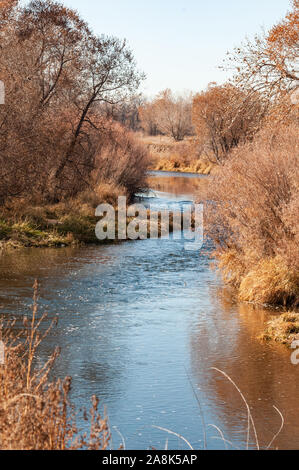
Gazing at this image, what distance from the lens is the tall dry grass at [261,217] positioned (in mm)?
12758

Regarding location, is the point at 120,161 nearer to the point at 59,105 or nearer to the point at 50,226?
the point at 59,105

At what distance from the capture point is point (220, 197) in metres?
14.7

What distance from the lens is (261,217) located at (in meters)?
13.5

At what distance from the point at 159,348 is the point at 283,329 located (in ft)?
7.62

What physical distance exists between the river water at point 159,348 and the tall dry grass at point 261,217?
585 mm

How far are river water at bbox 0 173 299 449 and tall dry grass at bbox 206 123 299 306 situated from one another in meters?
0.58

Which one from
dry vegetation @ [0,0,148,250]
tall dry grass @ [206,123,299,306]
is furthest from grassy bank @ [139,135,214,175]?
tall dry grass @ [206,123,299,306]

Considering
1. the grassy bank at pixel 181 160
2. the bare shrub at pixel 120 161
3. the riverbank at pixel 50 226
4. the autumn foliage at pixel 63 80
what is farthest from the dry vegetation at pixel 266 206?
the grassy bank at pixel 181 160

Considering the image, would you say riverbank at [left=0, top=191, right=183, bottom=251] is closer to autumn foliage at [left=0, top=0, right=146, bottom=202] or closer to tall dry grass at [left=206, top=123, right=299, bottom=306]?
autumn foliage at [left=0, top=0, right=146, bottom=202]

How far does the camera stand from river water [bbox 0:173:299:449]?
24.8 ft

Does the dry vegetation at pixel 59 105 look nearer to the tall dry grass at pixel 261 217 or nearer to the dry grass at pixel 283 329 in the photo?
the tall dry grass at pixel 261 217

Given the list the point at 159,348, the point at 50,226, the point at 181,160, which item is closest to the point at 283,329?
the point at 159,348
